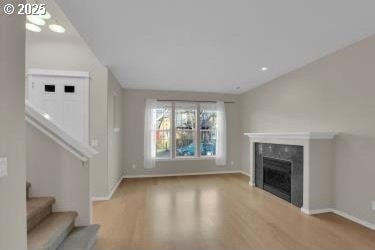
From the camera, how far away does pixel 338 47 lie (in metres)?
3.28

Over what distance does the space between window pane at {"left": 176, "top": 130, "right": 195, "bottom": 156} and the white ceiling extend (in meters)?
2.51

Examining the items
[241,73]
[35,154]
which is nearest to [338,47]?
[241,73]

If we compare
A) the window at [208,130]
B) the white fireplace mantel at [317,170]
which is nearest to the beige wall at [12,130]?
the white fireplace mantel at [317,170]

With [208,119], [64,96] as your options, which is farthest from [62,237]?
[208,119]

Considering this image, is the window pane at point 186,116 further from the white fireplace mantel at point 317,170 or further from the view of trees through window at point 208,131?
the white fireplace mantel at point 317,170

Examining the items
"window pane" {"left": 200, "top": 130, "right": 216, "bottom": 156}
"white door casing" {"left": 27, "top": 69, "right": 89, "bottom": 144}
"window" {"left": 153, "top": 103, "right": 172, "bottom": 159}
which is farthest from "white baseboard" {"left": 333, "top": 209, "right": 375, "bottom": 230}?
"white door casing" {"left": 27, "top": 69, "right": 89, "bottom": 144}

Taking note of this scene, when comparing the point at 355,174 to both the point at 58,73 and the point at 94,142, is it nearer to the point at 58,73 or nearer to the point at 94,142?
the point at 94,142

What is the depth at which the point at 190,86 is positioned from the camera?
5812 millimetres

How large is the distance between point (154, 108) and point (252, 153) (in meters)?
3.06

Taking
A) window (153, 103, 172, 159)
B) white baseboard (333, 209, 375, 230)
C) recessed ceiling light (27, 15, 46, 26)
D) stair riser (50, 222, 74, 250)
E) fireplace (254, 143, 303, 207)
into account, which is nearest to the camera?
stair riser (50, 222, 74, 250)

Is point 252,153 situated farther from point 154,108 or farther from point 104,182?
point 104,182

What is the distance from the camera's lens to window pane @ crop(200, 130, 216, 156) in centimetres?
657

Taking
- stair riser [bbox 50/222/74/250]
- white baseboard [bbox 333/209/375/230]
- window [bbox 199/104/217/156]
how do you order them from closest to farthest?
stair riser [bbox 50/222/74/250] < white baseboard [bbox 333/209/375/230] < window [bbox 199/104/217/156]

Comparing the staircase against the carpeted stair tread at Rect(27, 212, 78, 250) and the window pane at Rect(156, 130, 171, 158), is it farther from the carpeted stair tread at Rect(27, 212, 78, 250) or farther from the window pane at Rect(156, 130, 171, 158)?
the window pane at Rect(156, 130, 171, 158)
